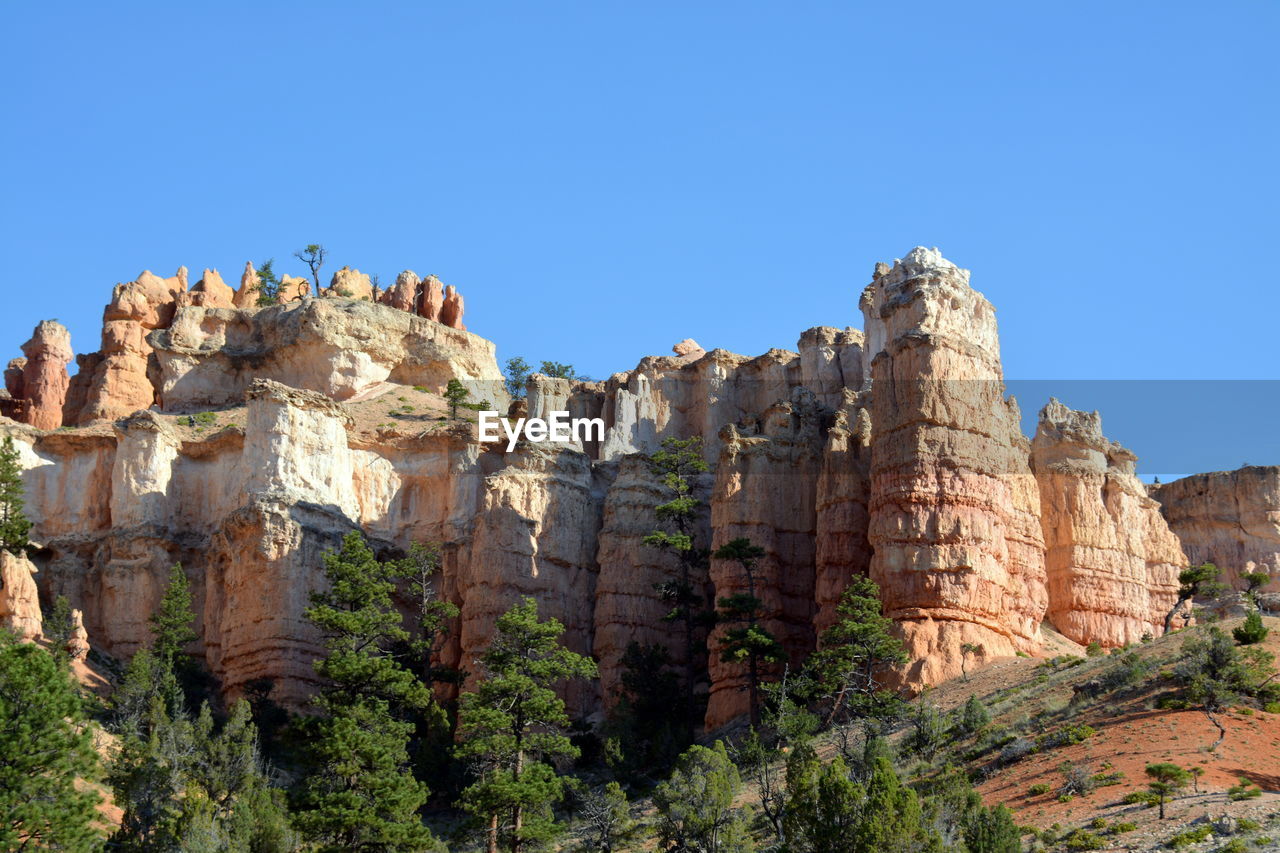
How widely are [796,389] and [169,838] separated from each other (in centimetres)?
3548

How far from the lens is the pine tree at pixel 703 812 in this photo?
167 ft

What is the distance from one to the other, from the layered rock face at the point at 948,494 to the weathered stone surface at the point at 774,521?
6.39 m

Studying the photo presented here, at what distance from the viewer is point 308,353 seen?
96500 millimetres

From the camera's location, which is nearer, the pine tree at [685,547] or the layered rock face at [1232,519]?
the pine tree at [685,547]

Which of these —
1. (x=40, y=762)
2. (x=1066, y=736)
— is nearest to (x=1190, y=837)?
(x=1066, y=736)

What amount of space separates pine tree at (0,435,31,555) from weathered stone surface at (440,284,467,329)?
29965 millimetres

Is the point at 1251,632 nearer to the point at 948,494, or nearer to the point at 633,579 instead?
the point at 948,494

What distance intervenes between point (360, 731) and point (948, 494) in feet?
70.8

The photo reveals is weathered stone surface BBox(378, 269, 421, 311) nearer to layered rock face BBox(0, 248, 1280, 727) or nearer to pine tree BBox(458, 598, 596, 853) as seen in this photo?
layered rock face BBox(0, 248, 1280, 727)

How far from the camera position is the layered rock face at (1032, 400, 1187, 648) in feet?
229

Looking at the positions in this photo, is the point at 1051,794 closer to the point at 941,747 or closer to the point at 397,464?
the point at 941,747

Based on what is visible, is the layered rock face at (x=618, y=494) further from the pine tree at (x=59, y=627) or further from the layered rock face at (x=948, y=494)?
the pine tree at (x=59, y=627)

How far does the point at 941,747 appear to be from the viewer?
5641 cm

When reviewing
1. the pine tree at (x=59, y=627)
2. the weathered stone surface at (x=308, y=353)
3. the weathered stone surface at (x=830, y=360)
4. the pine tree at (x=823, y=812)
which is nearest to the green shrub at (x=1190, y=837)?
the pine tree at (x=823, y=812)
